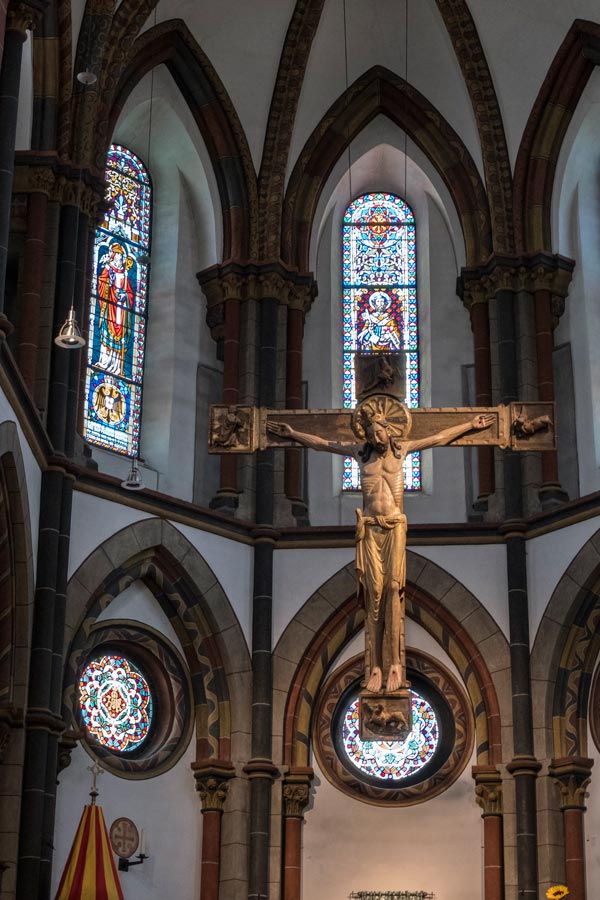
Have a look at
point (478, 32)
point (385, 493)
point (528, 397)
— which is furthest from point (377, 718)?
point (478, 32)

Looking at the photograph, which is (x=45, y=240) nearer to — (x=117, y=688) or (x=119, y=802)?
(x=117, y=688)

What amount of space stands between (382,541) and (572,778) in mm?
5063

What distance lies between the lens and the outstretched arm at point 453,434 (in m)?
13.7

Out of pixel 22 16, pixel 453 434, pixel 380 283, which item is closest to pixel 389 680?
pixel 453 434

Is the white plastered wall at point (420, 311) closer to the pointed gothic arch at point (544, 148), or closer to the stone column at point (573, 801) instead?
the pointed gothic arch at point (544, 148)

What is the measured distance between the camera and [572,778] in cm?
1689

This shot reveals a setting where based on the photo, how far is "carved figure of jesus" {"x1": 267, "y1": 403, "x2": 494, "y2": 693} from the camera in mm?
12953

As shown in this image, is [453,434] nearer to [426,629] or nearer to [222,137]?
[426,629]

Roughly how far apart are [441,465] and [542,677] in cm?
310

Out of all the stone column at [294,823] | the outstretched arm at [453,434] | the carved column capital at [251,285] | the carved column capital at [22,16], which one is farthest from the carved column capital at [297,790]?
the carved column capital at [22,16]

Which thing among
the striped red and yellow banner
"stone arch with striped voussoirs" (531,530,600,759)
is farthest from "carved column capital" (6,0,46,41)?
"stone arch with striped voussoirs" (531,530,600,759)

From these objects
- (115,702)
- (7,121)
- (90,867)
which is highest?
(7,121)

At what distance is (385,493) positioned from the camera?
13.4m

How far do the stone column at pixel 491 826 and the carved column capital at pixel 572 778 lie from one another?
2.16 ft
